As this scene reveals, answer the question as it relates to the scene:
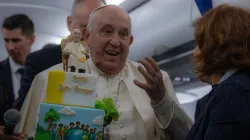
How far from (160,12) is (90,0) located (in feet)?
5.51

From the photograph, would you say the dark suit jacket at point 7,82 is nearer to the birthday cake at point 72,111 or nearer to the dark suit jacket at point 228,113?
the birthday cake at point 72,111

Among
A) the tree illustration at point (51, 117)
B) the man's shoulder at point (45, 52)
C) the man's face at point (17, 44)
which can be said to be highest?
the tree illustration at point (51, 117)

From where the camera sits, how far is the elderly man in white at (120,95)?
1528mm

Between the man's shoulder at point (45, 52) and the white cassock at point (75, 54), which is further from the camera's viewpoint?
the man's shoulder at point (45, 52)

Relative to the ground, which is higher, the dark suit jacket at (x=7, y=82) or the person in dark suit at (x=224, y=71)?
the person in dark suit at (x=224, y=71)

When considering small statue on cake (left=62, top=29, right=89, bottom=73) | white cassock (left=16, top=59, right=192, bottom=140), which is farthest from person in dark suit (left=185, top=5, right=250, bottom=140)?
small statue on cake (left=62, top=29, right=89, bottom=73)

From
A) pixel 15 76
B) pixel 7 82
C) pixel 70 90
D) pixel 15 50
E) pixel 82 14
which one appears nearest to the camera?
pixel 70 90

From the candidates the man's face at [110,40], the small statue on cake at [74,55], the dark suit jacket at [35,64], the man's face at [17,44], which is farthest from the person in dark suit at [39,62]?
the man's face at [17,44]

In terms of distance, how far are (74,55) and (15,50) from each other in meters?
1.57

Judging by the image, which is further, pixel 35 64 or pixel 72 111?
pixel 35 64

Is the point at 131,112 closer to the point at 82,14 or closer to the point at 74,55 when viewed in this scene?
the point at 74,55

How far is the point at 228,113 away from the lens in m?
1.17

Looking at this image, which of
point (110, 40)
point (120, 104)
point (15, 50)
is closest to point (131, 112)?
point (120, 104)

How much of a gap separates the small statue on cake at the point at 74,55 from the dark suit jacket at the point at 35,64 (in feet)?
1.51
